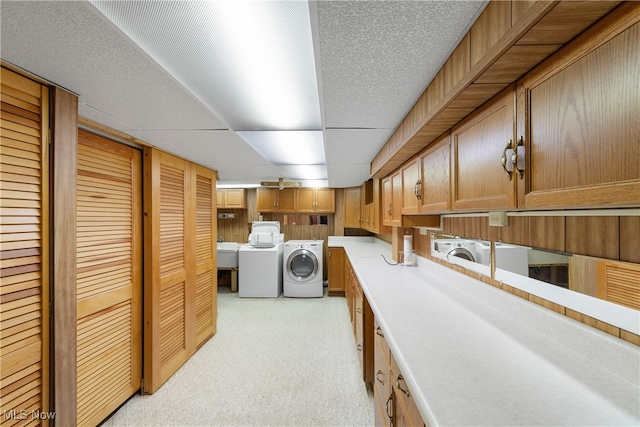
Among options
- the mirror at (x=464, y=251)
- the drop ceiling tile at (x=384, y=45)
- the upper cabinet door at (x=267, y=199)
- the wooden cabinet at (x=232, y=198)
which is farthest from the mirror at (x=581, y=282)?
the wooden cabinet at (x=232, y=198)

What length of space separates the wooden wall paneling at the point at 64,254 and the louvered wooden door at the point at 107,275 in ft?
1.40

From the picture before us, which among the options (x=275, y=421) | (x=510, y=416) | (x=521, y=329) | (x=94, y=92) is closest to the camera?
(x=510, y=416)

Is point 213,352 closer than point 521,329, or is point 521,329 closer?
point 521,329

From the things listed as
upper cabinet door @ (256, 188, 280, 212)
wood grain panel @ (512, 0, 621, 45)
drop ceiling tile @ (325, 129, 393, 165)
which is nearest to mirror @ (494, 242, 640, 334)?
wood grain panel @ (512, 0, 621, 45)

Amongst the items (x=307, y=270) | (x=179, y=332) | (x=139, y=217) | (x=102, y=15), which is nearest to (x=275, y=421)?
(x=179, y=332)

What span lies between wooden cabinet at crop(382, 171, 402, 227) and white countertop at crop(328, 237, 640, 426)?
943mm

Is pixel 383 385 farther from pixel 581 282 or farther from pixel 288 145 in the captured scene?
pixel 288 145

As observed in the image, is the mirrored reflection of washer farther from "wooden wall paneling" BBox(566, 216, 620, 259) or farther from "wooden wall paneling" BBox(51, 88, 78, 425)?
"wooden wall paneling" BBox(51, 88, 78, 425)

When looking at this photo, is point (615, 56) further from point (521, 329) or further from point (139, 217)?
point (139, 217)

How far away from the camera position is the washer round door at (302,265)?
468 cm

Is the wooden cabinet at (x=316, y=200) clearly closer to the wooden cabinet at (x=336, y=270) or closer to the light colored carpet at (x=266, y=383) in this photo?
the wooden cabinet at (x=336, y=270)

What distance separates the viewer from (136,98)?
4.29ft

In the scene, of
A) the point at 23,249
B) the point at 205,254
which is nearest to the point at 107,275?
the point at 23,249

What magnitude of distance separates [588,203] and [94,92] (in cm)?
185
